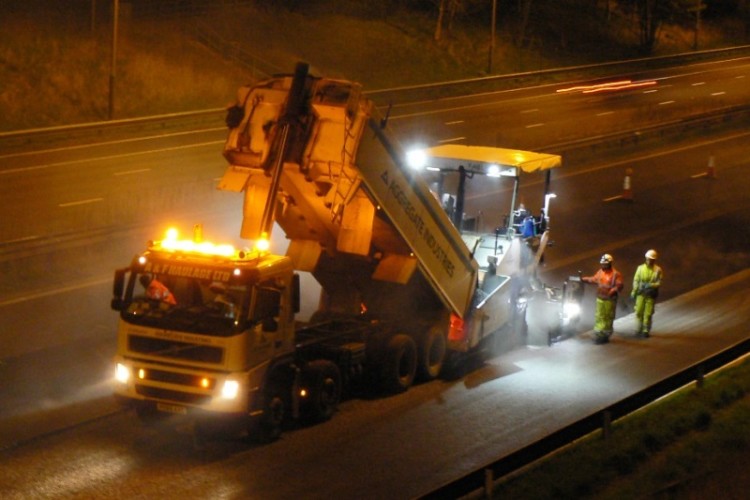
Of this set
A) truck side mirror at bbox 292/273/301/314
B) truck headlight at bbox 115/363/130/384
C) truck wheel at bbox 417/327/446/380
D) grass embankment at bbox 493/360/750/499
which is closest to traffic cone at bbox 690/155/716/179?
truck wheel at bbox 417/327/446/380

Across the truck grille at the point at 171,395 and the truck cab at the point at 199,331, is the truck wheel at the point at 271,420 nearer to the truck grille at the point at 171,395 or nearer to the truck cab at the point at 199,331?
the truck cab at the point at 199,331

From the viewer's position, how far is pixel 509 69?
56719 millimetres

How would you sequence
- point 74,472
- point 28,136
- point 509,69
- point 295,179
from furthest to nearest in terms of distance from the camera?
point 509,69 → point 28,136 → point 295,179 → point 74,472

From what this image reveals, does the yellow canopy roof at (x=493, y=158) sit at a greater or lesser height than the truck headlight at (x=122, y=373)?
greater

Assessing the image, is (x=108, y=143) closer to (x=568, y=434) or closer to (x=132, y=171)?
(x=132, y=171)

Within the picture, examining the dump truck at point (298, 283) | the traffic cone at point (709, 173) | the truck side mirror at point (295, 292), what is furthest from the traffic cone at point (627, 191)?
the truck side mirror at point (295, 292)

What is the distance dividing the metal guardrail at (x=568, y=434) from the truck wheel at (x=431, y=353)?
3339 mm

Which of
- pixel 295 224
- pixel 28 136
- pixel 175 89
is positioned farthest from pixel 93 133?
pixel 295 224

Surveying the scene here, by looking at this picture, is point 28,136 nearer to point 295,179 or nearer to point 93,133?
point 93,133

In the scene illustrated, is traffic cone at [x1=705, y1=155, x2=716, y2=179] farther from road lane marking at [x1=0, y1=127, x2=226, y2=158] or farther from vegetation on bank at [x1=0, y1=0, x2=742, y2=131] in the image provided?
vegetation on bank at [x1=0, y1=0, x2=742, y2=131]

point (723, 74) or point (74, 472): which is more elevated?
point (723, 74)

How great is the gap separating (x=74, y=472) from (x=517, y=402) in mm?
5638

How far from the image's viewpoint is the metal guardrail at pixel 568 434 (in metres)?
9.88

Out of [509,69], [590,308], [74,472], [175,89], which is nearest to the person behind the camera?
[74,472]
